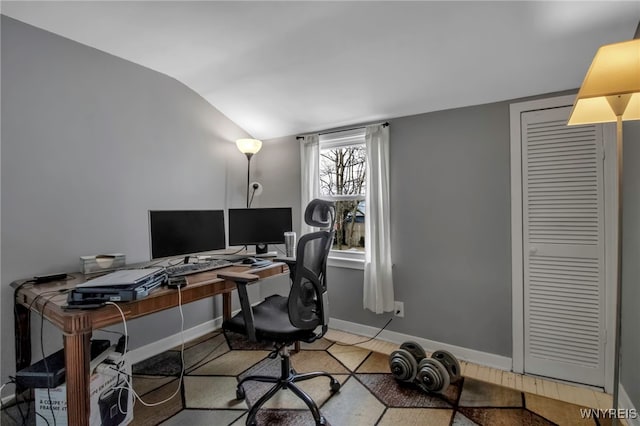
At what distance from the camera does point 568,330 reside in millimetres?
2023

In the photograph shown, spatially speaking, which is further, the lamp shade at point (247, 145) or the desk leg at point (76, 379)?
the lamp shade at point (247, 145)

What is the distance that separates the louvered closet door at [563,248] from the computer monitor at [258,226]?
6.34 feet

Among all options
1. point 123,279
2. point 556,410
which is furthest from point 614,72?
point 123,279

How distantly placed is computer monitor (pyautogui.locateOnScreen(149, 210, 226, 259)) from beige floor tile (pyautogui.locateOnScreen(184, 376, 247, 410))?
0.91 metres

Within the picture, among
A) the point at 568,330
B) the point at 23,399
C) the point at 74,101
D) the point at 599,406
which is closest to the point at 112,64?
the point at 74,101

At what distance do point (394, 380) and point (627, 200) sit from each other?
5.97ft

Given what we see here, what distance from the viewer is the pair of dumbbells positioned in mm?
1863

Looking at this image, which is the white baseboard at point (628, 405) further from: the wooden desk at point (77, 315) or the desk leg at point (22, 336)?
the desk leg at point (22, 336)

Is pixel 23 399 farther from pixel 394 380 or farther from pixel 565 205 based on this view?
pixel 565 205

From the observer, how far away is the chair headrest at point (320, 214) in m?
1.75

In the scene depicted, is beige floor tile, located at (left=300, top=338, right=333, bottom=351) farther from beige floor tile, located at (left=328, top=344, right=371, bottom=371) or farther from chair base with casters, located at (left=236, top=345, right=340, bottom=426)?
chair base with casters, located at (left=236, top=345, right=340, bottom=426)

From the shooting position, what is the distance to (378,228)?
2.63 metres

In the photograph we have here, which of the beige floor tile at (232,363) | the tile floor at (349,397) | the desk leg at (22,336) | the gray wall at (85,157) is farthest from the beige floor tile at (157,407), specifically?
the desk leg at (22,336)

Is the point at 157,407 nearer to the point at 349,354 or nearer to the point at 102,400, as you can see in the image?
the point at 102,400
